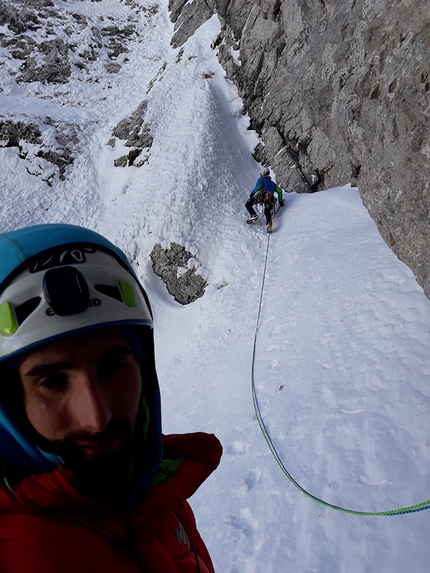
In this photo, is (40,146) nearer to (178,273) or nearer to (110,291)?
(178,273)

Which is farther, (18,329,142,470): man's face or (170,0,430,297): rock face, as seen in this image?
(170,0,430,297): rock face

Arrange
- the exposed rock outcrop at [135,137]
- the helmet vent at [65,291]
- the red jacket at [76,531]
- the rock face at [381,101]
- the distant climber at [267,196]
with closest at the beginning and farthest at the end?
1. the red jacket at [76,531]
2. the helmet vent at [65,291]
3. the rock face at [381,101]
4. the distant climber at [267,196]
5. the exposed rock outcrop at [135,137]

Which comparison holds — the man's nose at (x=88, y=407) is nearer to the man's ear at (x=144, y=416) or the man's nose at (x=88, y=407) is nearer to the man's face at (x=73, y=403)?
the man's face at (x=73, y=403)

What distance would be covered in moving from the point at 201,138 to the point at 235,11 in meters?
9.00

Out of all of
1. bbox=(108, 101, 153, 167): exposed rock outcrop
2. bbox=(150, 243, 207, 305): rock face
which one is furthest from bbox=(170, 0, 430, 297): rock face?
bbox=(108, 101, 153, 167): exposed rock outcrop

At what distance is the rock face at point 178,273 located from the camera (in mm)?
10133

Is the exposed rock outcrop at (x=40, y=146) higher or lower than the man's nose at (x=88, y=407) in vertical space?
lower

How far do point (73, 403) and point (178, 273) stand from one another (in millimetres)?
9546

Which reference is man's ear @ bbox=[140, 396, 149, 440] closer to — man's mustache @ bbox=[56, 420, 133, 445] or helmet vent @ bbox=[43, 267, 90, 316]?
man's mustache @ bbox=[56, 420, 133, 445]

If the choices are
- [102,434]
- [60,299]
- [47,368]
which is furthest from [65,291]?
[102,434]

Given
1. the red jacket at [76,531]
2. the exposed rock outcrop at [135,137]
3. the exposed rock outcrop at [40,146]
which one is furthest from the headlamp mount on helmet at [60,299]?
the exposed rock outcrop at [40,146]

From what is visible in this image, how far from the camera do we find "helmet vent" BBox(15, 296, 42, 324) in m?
1.13

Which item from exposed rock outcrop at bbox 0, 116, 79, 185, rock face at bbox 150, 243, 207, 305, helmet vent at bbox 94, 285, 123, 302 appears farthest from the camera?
exposed rock outcrop at bbox 0, 116, 79, 185

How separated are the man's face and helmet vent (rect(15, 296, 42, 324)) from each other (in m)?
0.14
